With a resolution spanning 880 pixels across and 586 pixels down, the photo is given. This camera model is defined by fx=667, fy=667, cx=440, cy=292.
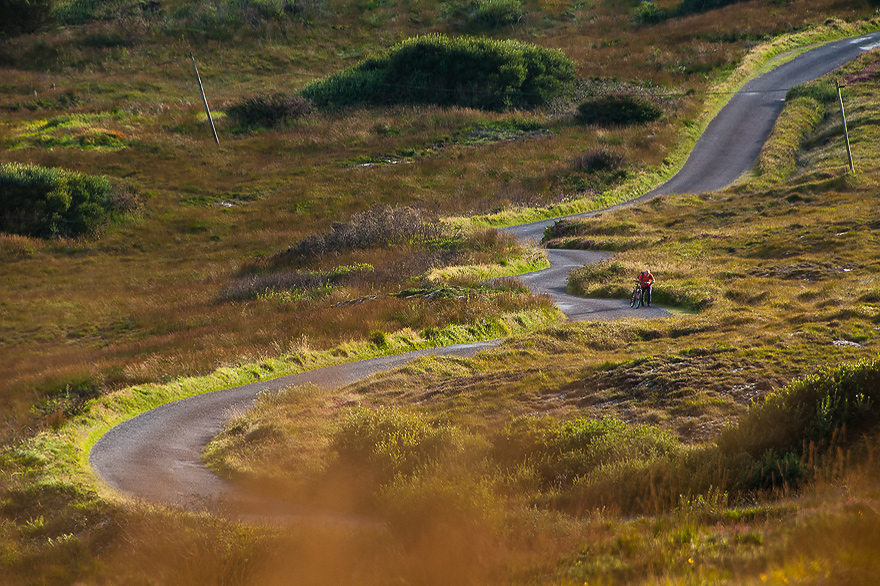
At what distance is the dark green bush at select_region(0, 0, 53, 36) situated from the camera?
237ft

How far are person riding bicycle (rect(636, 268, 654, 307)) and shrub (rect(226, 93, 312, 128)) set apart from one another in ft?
140

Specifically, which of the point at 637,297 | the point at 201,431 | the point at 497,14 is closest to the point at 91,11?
the point at 497,14

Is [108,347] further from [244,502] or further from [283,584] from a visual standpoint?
[283,584]

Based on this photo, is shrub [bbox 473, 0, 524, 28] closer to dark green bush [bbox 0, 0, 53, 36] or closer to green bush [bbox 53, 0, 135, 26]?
green bush [bbox 53, 0, 135, 26]

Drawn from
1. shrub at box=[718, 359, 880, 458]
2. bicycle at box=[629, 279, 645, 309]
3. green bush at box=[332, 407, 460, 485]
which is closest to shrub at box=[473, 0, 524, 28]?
bicycle at box=[629, 279, 645, 309]

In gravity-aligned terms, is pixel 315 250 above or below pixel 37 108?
below

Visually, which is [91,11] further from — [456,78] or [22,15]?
[456,78]

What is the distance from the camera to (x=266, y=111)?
188 feet

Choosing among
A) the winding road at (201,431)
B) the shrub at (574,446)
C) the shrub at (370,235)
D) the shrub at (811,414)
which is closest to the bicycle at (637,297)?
the winding road at (201,431)

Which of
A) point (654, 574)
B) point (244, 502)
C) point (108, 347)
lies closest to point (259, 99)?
point (108, 347)

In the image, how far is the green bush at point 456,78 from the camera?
60.5 metres

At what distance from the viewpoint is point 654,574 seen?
192 inches

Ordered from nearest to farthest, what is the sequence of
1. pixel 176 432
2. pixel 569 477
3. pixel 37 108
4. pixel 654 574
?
pixel 654 574, pixel 569 477, pixel 176 432, pixel 37 108

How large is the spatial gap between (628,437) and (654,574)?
3273 millimetres
